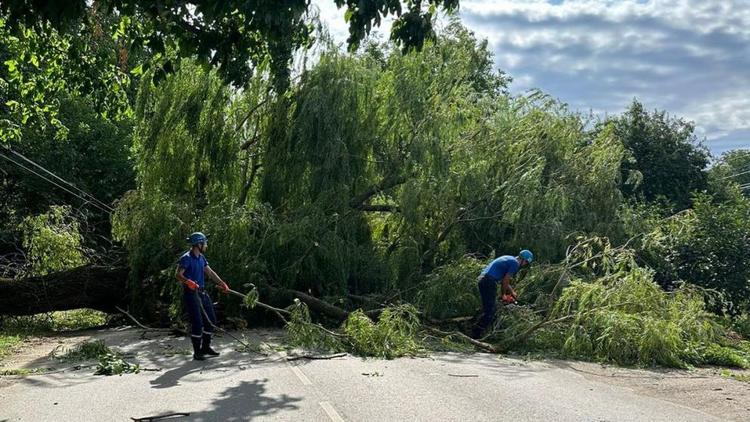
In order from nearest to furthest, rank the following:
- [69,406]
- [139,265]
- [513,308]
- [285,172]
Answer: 1. [69,406]
2. [513,308]
3. [139,265]
4. [285,172]

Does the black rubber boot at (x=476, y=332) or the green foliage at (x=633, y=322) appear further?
the black rubber boot at (x=476, y=332)

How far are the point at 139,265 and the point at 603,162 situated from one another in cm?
999

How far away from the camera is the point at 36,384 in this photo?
8305 millimetres

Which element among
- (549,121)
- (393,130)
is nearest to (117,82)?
(393,130)

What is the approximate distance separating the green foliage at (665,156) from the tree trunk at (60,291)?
2177 centimetres

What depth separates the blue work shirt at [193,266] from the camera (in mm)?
9859

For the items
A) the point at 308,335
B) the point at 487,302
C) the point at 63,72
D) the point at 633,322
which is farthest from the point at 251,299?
the point at 633,322

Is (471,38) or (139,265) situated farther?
(471,38)

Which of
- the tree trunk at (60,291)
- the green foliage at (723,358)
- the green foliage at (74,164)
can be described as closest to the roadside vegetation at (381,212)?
the green foliage at (723,358)

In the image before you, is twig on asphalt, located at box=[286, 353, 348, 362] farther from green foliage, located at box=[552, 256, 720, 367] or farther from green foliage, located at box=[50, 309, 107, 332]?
green foliage, located at box=[50, 309, 107, 332]

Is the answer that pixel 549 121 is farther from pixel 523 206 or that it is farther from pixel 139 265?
pixel 139 265

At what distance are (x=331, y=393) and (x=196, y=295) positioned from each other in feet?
10.4

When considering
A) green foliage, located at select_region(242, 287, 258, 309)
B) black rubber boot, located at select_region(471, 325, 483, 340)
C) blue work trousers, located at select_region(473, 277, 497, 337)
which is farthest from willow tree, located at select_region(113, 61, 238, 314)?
black rubber boot, located at select_region(471, 325, 483, 340)

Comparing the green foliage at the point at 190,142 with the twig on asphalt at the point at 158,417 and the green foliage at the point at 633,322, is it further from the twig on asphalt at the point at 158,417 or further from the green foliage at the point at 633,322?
the twig on asphalt at the point at 158,417
